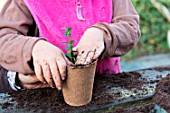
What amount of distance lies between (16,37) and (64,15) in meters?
0.20

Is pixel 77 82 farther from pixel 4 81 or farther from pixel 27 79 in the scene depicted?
pixel 4 81

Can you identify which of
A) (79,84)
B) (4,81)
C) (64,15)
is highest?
(64,15)

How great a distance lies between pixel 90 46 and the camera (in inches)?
36.1

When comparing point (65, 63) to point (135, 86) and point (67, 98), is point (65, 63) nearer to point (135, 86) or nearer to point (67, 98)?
point (67, 98)

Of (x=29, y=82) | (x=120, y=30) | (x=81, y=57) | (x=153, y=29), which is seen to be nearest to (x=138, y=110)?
(x=81, y=57)

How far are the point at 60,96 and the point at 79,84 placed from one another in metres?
0.13

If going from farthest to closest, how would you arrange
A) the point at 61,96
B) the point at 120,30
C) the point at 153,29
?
the point at 153,29
the point at 120,30
the point at 61,96

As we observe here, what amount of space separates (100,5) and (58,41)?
0.65 feet

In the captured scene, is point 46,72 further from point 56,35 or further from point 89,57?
point 56,35

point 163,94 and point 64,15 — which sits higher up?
point 64,15

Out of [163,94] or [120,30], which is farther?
[120,30]

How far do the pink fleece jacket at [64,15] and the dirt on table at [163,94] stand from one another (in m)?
0.33

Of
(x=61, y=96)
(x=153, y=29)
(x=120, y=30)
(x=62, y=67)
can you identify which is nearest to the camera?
(x=62, y=67)

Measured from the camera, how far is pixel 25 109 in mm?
903
